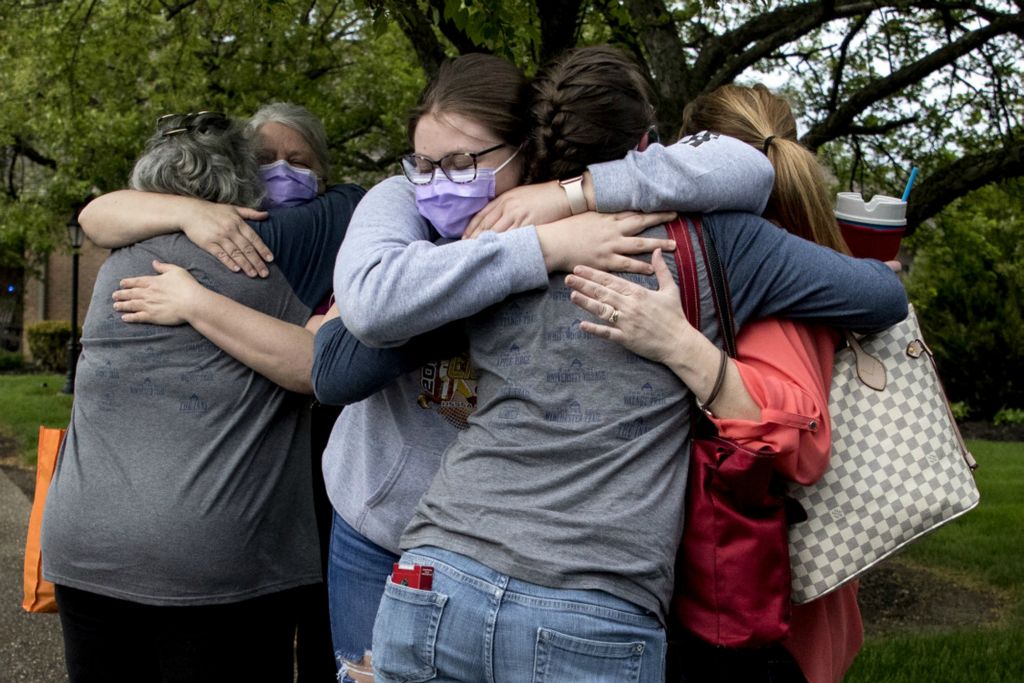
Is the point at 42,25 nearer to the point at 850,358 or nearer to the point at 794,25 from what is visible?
the point at 794,25

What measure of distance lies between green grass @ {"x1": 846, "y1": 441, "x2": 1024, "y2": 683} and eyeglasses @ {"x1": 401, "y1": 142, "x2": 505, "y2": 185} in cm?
336

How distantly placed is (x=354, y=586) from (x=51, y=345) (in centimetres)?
2491

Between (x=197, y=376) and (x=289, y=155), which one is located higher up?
(x=289, y=155)

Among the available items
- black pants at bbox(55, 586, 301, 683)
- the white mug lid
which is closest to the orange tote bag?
black pants at bbox(55, 586, 301, 683)

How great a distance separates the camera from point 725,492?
1.77 metres

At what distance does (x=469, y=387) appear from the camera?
2.11 m

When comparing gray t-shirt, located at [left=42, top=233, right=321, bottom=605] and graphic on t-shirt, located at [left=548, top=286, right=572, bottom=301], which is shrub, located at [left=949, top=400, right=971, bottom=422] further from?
graphic on t-shirt, located at [left=548, top=286, right=572, bottom=301]

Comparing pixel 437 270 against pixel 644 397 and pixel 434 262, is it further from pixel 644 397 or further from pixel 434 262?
pixel 644 397

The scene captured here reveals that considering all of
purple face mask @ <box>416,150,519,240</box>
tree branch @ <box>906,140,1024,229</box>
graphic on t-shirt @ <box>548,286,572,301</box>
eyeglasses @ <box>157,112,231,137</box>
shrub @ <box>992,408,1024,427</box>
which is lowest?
shrub @ <box>992,408,1024,427</box>

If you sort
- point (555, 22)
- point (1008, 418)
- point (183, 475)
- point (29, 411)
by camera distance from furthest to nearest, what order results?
point (1008, 418), point (29, 411), point (555, 22), point (183, 475)

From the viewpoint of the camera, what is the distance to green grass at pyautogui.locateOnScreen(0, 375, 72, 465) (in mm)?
11805

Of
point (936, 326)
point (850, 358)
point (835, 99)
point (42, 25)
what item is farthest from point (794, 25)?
point (936, 326)

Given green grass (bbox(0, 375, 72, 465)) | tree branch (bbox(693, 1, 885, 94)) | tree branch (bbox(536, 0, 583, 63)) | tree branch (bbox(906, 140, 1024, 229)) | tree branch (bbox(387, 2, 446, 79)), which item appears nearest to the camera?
tree branch (bbox(536, 0, 583, 63))

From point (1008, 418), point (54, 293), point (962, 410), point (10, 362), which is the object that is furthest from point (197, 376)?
point (54, 293)
